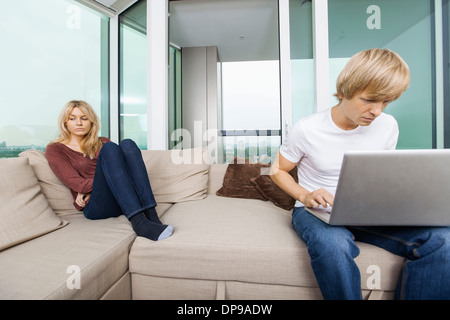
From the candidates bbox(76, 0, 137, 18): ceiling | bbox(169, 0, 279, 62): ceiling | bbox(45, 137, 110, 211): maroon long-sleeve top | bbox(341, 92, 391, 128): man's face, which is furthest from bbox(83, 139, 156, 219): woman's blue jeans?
bbox(169, 0, 279, 62): ceiling

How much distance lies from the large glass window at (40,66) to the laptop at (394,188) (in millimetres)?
2360

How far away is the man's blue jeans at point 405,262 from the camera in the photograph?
2.32 ft

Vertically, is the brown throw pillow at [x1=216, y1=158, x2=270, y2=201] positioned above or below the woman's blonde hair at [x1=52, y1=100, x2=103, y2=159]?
below

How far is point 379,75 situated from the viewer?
764 millimetres

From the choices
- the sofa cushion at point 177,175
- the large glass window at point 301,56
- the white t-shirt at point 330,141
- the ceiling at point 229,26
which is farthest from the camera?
the ceiling at point 229,26

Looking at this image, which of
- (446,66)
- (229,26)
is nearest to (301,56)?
(446,66)

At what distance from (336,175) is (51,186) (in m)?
1.40

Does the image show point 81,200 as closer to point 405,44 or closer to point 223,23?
point 405,44

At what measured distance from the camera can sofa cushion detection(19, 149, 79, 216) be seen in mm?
1234

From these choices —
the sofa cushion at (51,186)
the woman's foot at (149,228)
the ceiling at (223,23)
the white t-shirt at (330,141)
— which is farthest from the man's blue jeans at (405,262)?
the ceiling at (223,23)

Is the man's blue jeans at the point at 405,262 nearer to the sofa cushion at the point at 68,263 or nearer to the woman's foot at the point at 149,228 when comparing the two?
the woman's foot at the point at 149,228

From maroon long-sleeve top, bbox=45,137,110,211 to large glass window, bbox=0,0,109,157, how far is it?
94 centimetres

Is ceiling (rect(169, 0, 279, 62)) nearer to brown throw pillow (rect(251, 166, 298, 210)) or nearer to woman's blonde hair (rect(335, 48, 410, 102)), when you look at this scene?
brown throw pillow (rect(251, 166, 298, 210))
